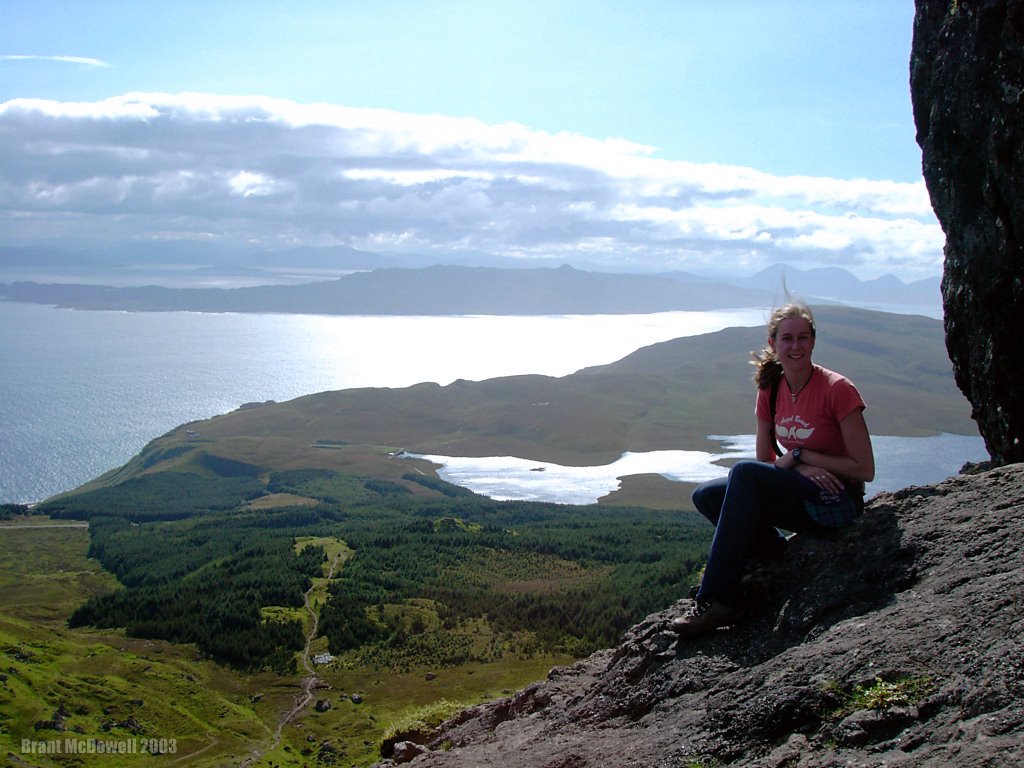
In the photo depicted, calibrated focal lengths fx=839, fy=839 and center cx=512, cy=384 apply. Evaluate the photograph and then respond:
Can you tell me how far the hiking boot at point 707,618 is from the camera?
995cm

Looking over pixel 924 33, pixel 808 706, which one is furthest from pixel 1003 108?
pixel 808 706

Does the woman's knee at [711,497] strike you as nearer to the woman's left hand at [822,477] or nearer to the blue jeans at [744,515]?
the blue jeans at [744,515]

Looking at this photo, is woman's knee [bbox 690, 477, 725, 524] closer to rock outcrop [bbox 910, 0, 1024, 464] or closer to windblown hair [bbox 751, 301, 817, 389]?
windblown hair [bbox 751, 301, 817, 389]

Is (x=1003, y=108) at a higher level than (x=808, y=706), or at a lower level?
higher

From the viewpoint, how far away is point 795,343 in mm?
9750

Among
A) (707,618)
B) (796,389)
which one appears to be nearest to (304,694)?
(707,618)

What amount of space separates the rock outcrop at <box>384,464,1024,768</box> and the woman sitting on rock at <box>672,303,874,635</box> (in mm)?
404

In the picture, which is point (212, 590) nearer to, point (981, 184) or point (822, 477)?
point (822, 477)

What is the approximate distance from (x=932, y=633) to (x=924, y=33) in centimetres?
990

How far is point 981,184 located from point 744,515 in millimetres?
6215

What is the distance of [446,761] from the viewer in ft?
39.7

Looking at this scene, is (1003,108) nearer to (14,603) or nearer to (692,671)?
(692,671)

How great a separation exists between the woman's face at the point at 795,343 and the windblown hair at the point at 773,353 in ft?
0.25

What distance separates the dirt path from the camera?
49.4m
